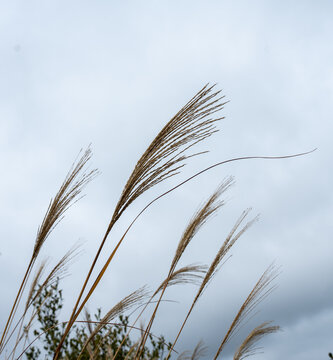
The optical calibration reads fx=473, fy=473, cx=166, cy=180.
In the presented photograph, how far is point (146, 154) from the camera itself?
1.29 m

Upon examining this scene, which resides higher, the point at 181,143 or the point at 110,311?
the point at 181,143

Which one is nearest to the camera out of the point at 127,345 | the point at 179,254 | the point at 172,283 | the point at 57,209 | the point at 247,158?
the point at 247,158

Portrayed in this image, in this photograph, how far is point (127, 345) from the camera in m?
6.07

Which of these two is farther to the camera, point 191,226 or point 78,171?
point 191,226

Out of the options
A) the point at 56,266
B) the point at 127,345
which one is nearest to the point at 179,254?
the point at 56,266

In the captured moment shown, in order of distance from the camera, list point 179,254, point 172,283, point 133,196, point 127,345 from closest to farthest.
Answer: point 133,196 < point 179,254 < point 172,283 < point 127,345

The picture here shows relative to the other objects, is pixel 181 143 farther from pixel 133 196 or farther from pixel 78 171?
pixel 78 171

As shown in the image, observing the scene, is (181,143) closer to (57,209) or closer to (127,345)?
(57,209)

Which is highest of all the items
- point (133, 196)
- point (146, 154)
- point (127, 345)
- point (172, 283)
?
point (127, 345)

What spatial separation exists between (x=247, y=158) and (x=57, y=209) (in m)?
0.62

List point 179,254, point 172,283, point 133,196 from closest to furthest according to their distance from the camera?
point 133,196, point 179,254, point 172,283

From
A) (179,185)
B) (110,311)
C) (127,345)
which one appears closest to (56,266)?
(110,311)

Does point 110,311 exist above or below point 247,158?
below

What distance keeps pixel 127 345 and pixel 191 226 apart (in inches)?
180
